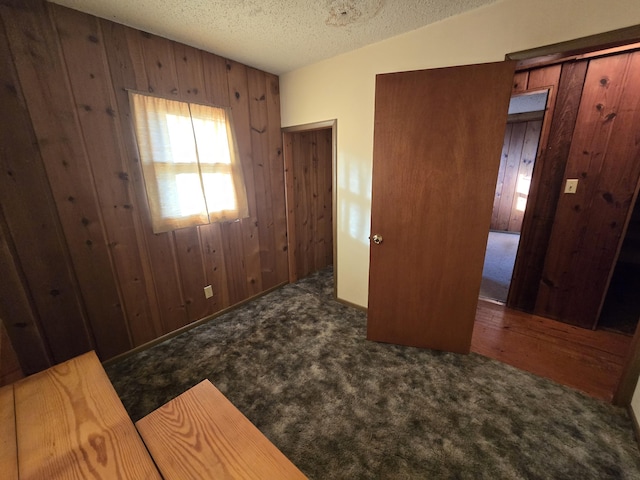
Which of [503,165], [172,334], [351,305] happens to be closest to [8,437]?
[172,334]

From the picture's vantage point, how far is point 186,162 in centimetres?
208

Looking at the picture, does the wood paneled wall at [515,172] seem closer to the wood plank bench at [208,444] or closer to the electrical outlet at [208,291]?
the electrical outlet at [208,291]

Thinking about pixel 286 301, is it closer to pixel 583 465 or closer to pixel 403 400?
pixel 403 400

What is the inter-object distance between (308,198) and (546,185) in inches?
95.5

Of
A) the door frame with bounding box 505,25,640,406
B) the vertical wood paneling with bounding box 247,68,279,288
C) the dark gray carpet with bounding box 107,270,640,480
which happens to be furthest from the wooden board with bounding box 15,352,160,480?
the door frame with bounding box 505,25,640,406

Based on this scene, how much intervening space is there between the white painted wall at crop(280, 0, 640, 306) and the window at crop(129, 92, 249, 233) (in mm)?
871

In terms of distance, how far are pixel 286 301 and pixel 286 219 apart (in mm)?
980

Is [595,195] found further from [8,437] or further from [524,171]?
[524,171]

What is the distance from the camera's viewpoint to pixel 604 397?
157 cm

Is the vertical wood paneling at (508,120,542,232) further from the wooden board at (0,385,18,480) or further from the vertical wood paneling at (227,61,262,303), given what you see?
the wooden board at (0,385,18,480)

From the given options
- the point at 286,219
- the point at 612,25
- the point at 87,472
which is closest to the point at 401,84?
the point at 612,25

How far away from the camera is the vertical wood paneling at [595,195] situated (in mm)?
1900

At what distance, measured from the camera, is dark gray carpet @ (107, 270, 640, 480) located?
1.25 meters

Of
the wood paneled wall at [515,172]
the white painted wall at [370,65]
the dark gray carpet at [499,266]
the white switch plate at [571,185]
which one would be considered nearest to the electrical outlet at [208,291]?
the white painted wall at [370,65]
